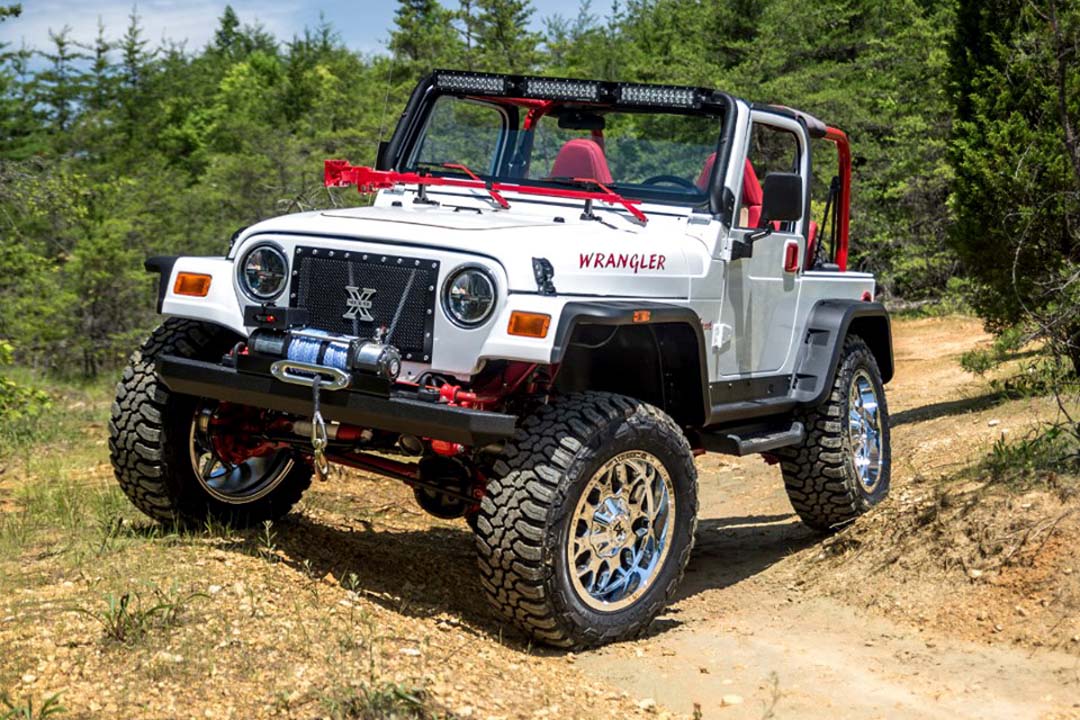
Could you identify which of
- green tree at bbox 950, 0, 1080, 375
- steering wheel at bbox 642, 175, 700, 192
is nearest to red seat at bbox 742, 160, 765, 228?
steering wheel at bbox 642, 175, 700, 192

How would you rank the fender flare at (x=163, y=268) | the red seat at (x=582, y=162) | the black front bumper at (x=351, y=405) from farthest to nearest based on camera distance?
1. the red seat at (x=582, y=162)
2. the fender flare at (x=163, y=268)
3. the black front bumper at (x=351, y=405)

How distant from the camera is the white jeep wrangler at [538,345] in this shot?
4.85 m

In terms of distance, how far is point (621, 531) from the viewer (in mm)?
5297

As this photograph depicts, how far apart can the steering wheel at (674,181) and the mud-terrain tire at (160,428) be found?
7.13ft

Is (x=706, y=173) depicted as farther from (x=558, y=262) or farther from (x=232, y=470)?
(x=232, y=470)

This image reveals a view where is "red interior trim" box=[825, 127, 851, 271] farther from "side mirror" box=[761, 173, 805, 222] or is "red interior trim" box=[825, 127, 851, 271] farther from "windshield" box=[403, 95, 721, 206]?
"side mirror" box=[761, 173, 805, 222]

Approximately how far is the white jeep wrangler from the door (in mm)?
18

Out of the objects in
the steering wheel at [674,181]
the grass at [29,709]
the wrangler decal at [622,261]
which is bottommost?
the grass at [29,709]

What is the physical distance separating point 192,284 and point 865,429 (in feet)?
13.4

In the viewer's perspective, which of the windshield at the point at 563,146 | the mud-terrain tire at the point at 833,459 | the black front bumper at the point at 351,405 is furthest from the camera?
the mud-terrain tire at the point at 833,459

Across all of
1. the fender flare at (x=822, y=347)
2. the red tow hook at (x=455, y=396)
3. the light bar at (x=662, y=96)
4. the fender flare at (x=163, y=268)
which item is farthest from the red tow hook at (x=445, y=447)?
A: the fender flare at (x=822, y=347)

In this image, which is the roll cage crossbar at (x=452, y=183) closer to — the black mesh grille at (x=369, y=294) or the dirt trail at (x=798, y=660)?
the black mesh grille at (x=369, y=294)

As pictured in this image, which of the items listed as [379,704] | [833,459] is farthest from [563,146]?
[379,704]

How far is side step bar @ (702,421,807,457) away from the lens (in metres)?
6.07
